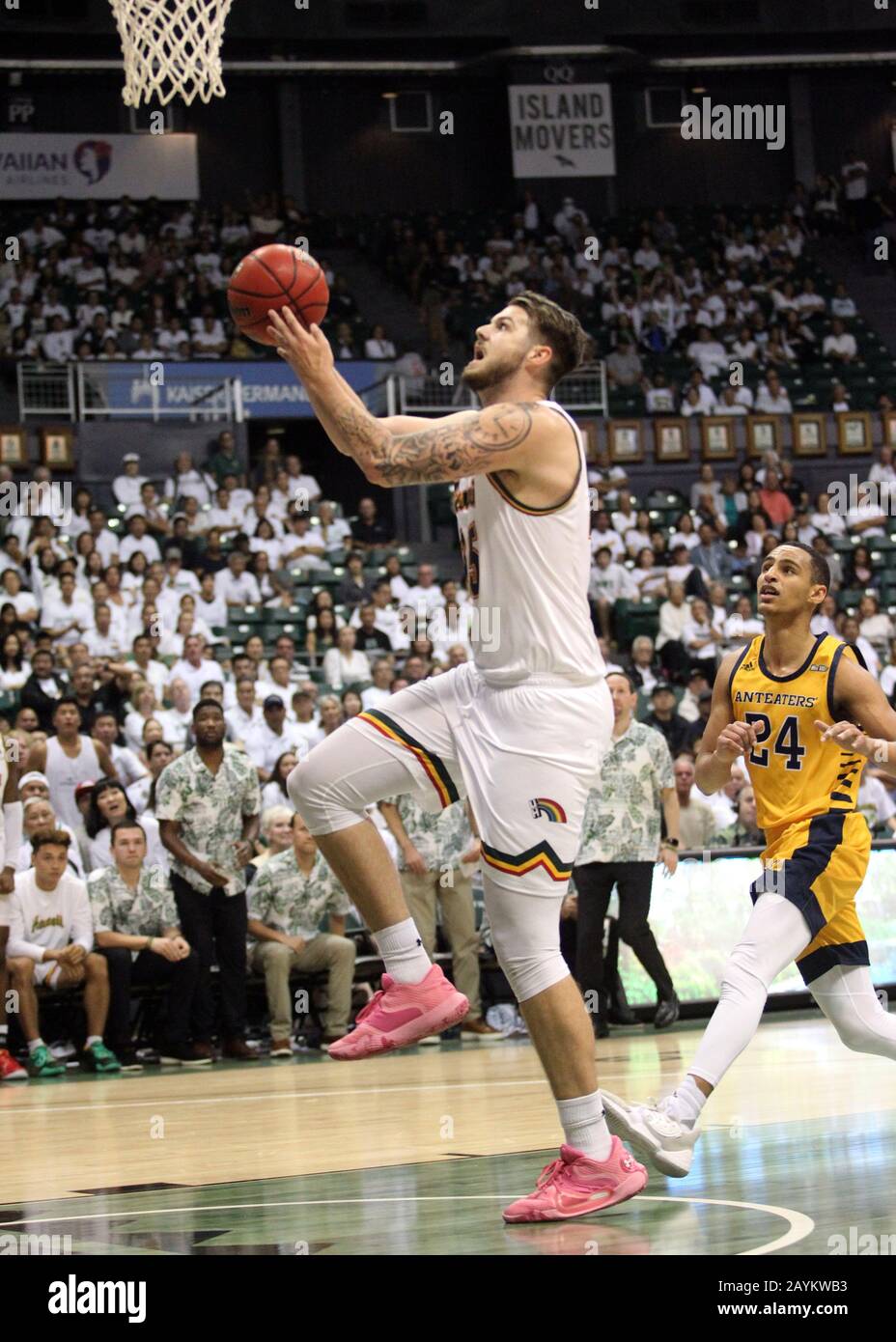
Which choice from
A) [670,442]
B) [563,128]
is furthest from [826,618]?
[563,128]

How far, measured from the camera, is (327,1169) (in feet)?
19.0

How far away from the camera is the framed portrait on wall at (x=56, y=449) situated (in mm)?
20062

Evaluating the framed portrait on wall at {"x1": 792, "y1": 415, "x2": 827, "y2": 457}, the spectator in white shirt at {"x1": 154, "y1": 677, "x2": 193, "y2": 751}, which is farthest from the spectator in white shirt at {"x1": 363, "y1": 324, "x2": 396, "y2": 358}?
the spectator in white shirt at {"x1": 154, "y1": 677, "x2": 193, "y2": 751}

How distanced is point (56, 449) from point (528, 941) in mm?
16383

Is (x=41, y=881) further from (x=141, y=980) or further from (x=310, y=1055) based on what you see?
(x=310, y=1055)

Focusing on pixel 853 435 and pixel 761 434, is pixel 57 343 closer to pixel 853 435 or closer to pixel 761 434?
pixel 761 434

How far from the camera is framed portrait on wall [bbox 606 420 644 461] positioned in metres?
22.6

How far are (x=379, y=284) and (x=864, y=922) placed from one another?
17.2 m

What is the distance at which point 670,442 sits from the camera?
2275 cm

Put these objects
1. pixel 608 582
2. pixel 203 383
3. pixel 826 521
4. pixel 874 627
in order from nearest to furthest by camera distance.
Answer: pixel 874 627 → pixel 608 582 → pixel 826 521 → pixel 203 383

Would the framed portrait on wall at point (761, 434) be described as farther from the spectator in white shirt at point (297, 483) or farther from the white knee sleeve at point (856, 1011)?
the white knee sleeve at point (856, 1011)

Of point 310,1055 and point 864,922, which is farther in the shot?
point 864,922

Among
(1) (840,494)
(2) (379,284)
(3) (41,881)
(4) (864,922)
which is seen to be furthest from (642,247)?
(3) (41,881)

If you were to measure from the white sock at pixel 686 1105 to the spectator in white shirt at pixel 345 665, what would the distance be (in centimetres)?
1042
